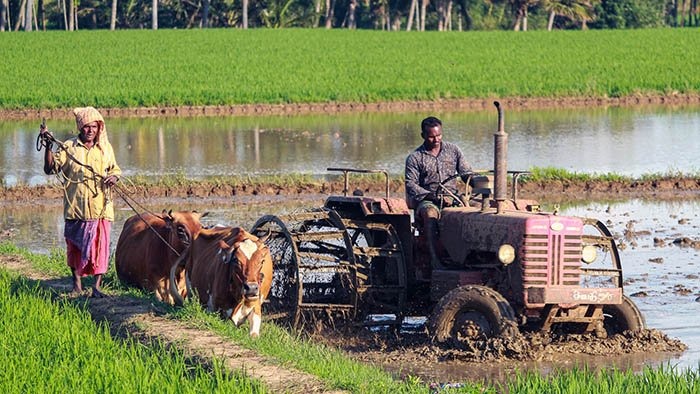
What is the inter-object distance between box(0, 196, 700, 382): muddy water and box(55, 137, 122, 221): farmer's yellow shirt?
3.07m

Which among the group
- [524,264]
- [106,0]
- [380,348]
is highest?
[106,0]

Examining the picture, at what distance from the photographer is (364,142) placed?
89.6ft

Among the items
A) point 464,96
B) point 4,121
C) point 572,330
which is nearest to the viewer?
point 572,330

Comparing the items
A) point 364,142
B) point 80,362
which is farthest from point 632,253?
point 364,142

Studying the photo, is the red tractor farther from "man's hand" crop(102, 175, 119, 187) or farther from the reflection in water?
the reflection in water

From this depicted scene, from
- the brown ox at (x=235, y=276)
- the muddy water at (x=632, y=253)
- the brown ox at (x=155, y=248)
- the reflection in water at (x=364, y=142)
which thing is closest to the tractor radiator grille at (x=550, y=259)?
the muddy water at (x=632, y=253)

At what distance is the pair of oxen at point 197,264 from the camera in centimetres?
995

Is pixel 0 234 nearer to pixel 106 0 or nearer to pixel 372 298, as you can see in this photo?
pixel 372 298

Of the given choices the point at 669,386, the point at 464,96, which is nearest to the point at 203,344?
the point at 669,386

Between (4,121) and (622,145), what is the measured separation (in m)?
15.4

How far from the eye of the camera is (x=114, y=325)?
1048 centimetres

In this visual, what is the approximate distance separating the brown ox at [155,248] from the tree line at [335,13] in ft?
211

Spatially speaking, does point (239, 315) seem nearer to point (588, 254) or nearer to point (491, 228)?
point (491, 228)

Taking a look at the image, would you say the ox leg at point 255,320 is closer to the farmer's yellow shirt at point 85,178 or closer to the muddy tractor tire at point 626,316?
the farmer's yellow shirt at point 85,178
